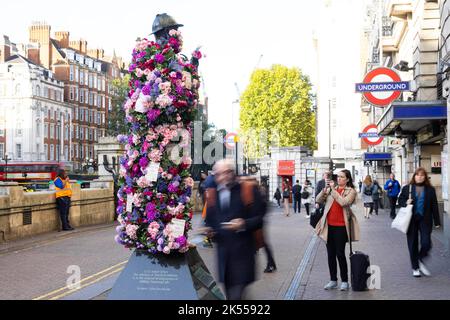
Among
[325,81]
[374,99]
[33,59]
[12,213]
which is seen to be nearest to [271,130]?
[325,81]

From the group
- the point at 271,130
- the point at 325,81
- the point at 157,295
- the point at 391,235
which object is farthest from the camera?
the point at 325,81

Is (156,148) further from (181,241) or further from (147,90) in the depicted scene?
(181,241)

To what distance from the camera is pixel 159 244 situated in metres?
8.36

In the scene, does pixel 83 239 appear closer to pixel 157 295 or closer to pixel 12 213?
pixel 12 213

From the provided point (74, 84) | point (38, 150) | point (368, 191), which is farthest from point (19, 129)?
point (368, 191)

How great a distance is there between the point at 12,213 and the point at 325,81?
66383mm

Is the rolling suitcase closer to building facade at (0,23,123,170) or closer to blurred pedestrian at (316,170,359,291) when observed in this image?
blurred pedestrian at (316,170,359,291)

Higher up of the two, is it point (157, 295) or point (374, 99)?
point (374, 99)

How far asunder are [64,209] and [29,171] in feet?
149

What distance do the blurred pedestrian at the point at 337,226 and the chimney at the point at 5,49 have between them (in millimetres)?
83094

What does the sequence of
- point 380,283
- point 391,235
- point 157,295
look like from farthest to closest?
point 391,235 → point 380,283 → point 157,295

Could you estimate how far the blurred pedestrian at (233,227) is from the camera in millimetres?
7031

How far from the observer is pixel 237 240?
7.07 m

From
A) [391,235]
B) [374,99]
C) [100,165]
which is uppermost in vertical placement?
[374,99]
